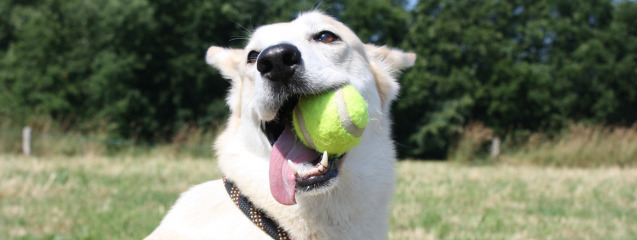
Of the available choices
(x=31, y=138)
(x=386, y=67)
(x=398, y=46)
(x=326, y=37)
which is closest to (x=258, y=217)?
(x=326, y=37)

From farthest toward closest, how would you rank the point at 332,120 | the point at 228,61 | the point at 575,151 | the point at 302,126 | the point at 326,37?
the point at 575,151, the point at 228,61, the point at 326,37, the point at 302,126, the point at 332,120

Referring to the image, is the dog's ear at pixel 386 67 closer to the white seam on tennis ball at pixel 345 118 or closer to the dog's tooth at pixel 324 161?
the white seam on tennis ball at pixel 345 118

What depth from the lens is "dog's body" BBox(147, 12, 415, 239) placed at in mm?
2018

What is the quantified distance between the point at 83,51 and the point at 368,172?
2095cm

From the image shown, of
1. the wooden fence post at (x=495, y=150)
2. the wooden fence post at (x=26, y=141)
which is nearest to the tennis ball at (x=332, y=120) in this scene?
the wooden fence post at (x=26, y=141)

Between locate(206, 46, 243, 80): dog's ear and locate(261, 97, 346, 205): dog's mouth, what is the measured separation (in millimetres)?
770

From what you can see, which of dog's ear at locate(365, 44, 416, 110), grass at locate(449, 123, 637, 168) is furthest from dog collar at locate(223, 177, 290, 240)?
grass at locate(449, 123, 637, 168)

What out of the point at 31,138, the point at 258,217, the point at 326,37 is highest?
the point at 326,37

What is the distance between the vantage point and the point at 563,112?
80.7 feet

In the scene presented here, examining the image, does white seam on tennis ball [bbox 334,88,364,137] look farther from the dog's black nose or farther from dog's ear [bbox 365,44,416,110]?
dog's ear [bbox 365,44,416,110]

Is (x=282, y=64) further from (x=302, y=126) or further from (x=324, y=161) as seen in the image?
(x=324, y=161)

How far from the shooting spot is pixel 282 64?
2.01 meters

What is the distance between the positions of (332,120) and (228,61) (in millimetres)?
1211

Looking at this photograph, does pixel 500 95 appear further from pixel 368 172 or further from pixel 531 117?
pixel 368 172
